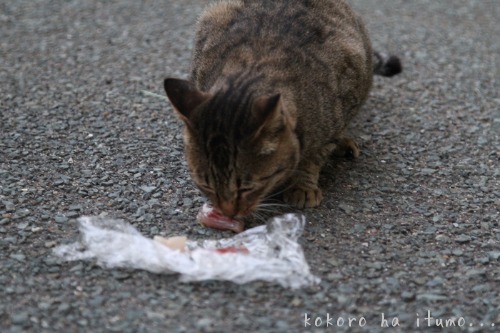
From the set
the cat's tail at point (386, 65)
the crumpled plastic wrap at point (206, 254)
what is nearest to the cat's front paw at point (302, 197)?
the crumpled plastic wrap at point (206, 254)

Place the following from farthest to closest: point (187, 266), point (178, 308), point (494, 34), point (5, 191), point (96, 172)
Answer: point (494, 34) → point (96, 172) → point (5, 191) → point (187, 266) → point (178, 308)

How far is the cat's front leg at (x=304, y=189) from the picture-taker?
3756mm

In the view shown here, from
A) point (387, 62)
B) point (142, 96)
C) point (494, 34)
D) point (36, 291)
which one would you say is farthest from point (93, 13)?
point (36, 291)

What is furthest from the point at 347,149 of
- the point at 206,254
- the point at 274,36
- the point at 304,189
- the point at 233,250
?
the point at 206,254

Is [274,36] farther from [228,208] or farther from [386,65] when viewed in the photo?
[386,65]

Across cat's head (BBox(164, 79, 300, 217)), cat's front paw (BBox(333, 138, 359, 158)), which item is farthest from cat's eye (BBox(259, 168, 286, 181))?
cat's front paw (BBox(333, 138, 359, 158))

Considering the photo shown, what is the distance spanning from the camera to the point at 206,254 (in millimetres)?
3121

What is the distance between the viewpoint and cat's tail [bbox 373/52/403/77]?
5043 mm

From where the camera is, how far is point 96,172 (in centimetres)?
411

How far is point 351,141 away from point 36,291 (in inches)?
88.2

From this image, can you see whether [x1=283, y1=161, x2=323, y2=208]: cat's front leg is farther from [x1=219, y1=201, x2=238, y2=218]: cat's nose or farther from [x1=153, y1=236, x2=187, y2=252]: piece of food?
[x1=153, y1=236, x2=187, y2=252]: piece of food

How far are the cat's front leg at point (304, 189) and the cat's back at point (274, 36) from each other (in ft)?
1.84

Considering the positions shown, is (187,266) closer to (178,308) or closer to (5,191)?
(178,308)

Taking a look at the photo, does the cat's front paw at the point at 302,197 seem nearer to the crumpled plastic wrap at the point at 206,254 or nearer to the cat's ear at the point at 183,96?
the crumpled plastic wrap at the point at 206,254
